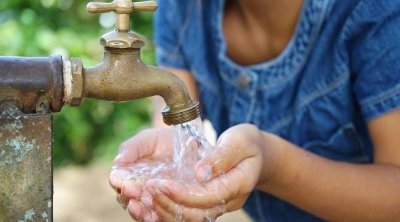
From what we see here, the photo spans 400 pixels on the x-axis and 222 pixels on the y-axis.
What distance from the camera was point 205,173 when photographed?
4.29ft

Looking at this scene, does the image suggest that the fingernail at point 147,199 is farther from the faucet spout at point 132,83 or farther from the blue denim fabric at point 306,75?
the blue denim fabric at point 306,75

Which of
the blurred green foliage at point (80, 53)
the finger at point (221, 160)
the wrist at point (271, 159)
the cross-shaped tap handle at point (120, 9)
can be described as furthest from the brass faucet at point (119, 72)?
the blurred green foliage at point (80, 53)

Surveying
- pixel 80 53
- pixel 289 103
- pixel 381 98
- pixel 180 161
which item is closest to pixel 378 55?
pixel 381 98

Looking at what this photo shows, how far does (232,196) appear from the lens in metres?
1.32

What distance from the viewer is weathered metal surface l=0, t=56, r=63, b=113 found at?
1138 millimetres

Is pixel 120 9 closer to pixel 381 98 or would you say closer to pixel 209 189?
pixel 209 189

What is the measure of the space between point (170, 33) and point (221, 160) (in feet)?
2.61

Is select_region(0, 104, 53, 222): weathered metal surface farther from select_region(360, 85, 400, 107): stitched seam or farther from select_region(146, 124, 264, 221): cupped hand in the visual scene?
select_region(360, 85, 400, 107): stitched seam

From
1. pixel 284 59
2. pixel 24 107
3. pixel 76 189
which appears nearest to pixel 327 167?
pixel 284 59

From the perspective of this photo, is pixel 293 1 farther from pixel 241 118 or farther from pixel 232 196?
pixel 232 196

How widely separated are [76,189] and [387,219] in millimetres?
2286

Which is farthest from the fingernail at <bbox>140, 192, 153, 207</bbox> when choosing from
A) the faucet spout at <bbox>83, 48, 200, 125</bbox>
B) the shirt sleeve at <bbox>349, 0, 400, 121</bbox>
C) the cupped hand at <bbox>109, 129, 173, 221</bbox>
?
the shirt sleeve at <bbox>349, 0, 400, 121</bbox>

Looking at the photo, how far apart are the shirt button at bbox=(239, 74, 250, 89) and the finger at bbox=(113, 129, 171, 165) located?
35 cm

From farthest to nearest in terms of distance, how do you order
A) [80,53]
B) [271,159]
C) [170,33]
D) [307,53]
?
1. [80,53]
2. [170,33]
3. [307,53]
4. [271,159]
